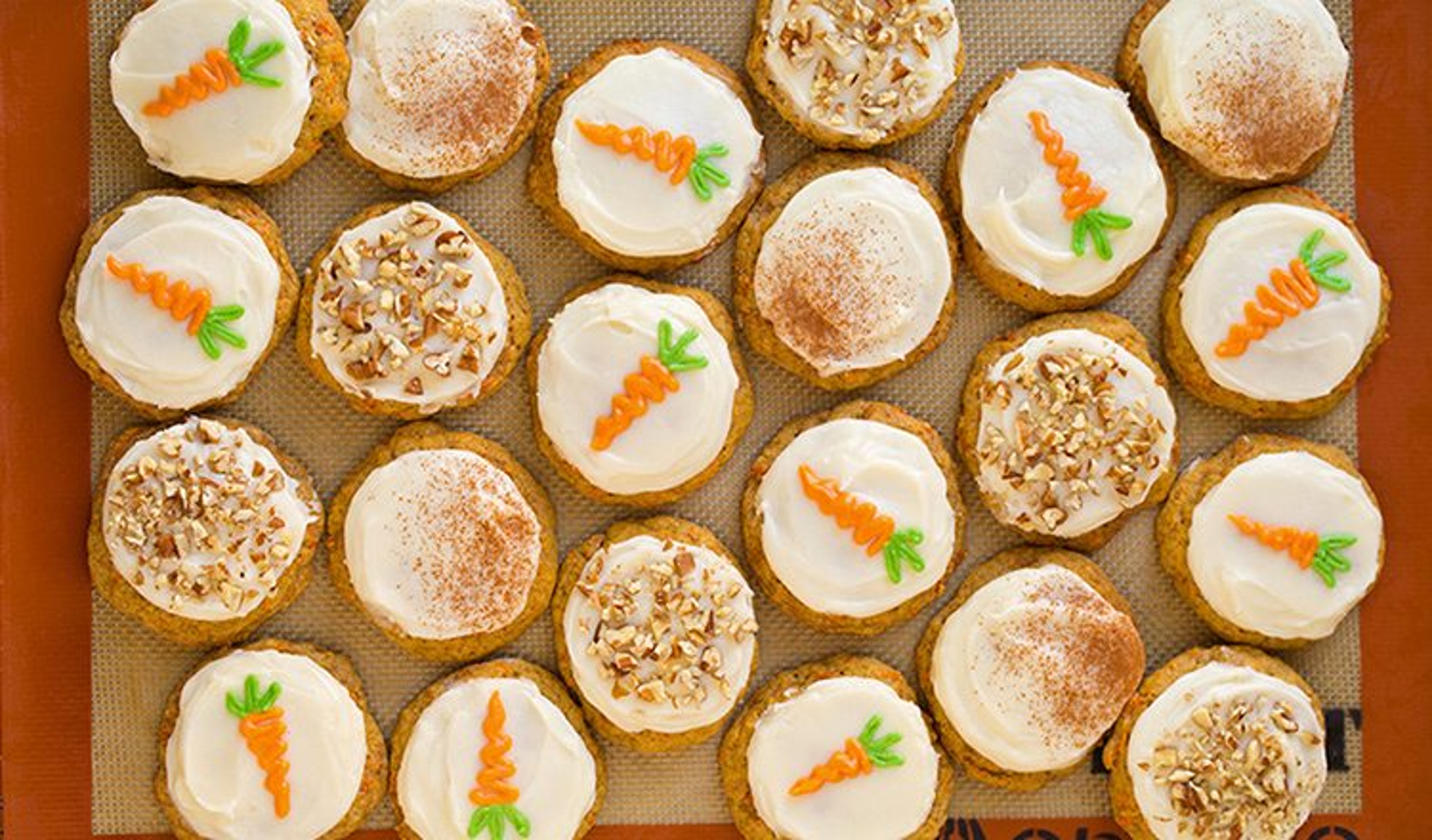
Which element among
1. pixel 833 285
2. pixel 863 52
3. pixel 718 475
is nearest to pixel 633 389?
pixel 718 475

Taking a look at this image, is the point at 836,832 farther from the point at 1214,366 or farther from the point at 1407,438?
the point at 1407,438

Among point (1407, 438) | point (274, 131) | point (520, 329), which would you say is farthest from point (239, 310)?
point (1407, 438)

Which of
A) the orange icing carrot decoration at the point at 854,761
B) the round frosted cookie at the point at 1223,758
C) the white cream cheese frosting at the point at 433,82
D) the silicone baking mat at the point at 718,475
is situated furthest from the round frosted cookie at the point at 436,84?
the round frosted cookie at the point at 1223,758

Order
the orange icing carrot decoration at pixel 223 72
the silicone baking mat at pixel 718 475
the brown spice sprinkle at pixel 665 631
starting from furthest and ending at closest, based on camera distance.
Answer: the silicone baking mat at pixel 718 475 < the brown spice sprinkle at pixel 665 631 < the orange icing carrot decoration at pixel 223 72

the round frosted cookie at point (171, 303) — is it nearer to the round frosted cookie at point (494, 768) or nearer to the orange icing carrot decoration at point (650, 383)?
the orange icing carrot decoration at point (650, 383)

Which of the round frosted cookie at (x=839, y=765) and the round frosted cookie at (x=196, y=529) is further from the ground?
the round frosted cookie at (x=196, y=529)
